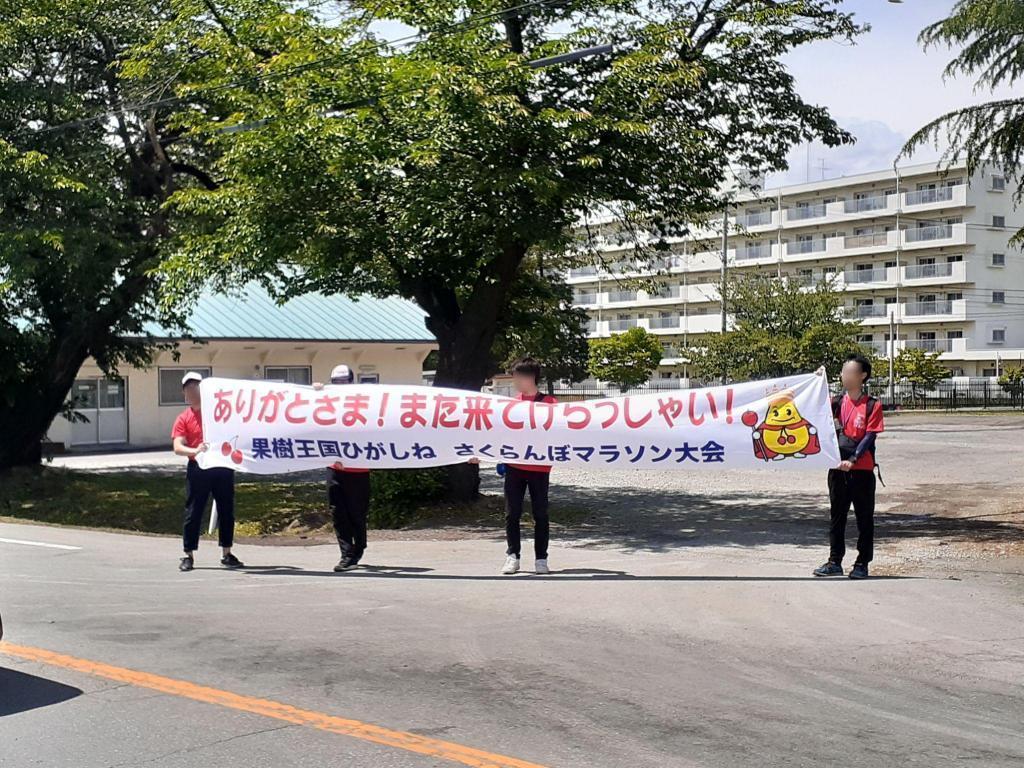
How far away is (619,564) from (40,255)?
12902 mm

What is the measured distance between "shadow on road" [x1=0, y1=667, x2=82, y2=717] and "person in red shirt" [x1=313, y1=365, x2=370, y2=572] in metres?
4.38

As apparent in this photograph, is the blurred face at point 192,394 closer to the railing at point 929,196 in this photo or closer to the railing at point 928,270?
the railing at point 928,270

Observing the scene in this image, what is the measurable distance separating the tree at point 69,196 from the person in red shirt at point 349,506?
9912 millimetres

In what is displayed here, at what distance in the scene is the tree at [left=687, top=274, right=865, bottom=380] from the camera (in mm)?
49344

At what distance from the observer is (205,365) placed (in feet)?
135

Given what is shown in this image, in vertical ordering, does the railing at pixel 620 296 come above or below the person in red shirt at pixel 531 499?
above

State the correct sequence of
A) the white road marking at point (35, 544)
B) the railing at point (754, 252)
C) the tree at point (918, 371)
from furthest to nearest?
the railing at point (754, 252)
the tree at point (918, 371)
the white road marking at point (35, 544)

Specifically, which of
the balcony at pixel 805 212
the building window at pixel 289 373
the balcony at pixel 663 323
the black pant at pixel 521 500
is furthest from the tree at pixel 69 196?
the balcony at pixel 663 323

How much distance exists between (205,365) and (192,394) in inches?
1231

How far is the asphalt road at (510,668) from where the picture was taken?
5.44 meters

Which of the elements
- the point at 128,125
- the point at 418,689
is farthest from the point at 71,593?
the point at 128,125

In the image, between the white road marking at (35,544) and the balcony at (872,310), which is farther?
the balcony at (872,310)

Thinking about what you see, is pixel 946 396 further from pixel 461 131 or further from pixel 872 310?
pixel 461 131

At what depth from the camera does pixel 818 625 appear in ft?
27.1
